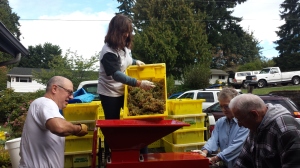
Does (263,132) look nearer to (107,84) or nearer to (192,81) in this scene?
(107,84)

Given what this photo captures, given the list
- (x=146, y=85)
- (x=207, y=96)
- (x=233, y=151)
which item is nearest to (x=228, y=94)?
(x=233, y=151)

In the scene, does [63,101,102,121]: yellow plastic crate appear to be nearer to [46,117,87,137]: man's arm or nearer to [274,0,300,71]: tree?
[46,117,87,137]: man's arm

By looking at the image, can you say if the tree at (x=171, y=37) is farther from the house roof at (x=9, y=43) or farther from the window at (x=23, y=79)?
the window at (x=23, y=79)

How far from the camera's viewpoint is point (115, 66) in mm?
3434

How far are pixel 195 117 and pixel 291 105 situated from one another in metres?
6.32

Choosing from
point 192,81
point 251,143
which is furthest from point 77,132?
point 192,81

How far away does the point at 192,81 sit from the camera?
28.7m

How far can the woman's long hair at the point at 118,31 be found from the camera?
3.47 meters

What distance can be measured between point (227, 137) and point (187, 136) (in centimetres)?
105

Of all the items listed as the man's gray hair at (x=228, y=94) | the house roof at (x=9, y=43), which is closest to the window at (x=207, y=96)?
the house roof at (x=9, y=43)

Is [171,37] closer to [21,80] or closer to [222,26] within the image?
[222,26]

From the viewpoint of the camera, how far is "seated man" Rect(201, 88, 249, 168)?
3543 millimetres

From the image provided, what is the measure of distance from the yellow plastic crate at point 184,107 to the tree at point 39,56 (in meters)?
62.2

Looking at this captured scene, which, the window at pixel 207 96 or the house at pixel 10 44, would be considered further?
the window at pixel 207 96
